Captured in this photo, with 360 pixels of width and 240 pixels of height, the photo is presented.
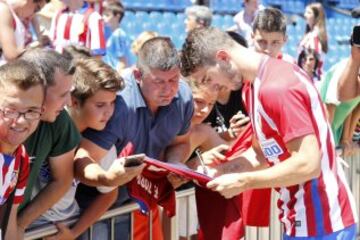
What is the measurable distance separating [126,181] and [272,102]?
63cm

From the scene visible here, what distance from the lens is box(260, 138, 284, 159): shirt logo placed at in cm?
318

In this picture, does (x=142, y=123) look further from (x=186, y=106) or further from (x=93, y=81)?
(x=93, y=81)

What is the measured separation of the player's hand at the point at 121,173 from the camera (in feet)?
10.1

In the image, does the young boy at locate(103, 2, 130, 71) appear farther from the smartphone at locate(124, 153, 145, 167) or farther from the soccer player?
the smartphone at locate(124, 153, 145, 167)

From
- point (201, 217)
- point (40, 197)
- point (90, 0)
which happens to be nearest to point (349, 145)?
point (201, 217)

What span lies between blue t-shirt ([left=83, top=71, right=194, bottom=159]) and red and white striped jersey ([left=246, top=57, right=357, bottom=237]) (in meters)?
0.57

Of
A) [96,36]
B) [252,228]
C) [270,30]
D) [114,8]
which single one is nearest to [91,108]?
[252,228]

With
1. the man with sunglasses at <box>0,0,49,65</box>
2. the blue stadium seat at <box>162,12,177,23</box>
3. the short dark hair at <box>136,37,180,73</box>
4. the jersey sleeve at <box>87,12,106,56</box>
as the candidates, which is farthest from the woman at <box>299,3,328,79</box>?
the short dark hair at <box>136,37,180,73</box>

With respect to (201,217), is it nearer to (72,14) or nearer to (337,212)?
(337,212)

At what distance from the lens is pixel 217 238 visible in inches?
140

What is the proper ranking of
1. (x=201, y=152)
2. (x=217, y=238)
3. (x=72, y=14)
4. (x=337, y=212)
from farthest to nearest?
1. (x=72, y=14)
2. (x=201, y=152)
3. (x=217, y=238)
4. (x=337, y=212)

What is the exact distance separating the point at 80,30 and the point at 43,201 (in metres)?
4.85

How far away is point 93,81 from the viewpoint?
11.0 ft

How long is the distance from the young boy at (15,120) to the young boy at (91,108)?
443 millimetres
